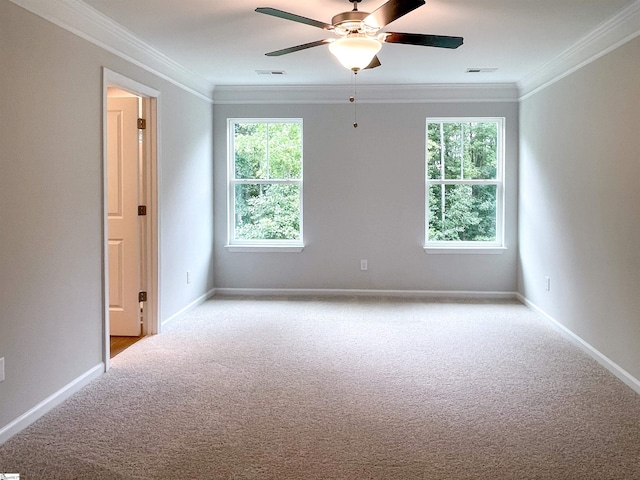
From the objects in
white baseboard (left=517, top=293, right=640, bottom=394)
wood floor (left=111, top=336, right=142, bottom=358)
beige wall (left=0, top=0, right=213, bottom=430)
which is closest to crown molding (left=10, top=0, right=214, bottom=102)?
beige wall (left=0, top=0, right=213, bottom=430)

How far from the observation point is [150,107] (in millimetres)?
4680

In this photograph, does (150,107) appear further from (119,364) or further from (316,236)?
(316,236)

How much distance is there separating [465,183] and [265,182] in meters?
2.33

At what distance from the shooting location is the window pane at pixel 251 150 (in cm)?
658

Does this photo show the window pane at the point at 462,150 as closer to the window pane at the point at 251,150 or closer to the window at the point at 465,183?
the window at the point at 465,183

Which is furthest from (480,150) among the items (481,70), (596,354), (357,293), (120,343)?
(120,343)

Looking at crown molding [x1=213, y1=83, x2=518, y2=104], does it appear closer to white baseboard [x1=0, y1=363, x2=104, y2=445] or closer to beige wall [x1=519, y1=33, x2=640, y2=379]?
beige wall [x1=519, y1=33, x2=640, y2=379]

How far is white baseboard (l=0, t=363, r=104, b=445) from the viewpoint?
2.77 meters

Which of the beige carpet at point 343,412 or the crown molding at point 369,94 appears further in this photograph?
the crown molding at point 369,94

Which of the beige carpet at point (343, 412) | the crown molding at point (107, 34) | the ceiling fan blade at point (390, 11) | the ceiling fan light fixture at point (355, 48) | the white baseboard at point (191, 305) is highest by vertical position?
the crown molding at point (107, 34)

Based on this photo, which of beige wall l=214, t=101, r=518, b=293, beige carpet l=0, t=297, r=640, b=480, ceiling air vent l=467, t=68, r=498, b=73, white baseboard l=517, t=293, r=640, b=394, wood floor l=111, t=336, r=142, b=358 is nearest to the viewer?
beige carpet l=0, t=297, r=640, b=480

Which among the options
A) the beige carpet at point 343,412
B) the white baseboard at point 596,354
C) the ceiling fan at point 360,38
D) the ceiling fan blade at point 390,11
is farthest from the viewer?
Answer: the white baseboard at point 596,354

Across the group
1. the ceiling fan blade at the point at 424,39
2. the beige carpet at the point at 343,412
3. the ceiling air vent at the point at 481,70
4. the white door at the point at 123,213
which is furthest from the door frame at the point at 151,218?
the ceiling air vent at the point at 481,70

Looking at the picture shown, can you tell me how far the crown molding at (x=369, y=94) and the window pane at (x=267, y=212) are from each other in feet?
A: 3.34
